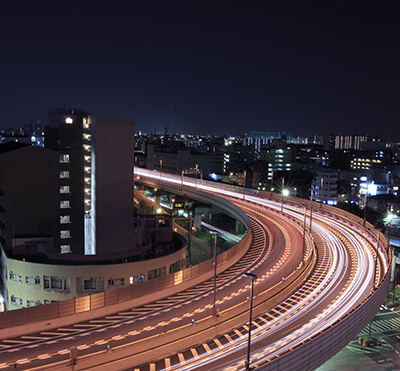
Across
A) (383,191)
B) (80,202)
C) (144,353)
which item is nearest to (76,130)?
(80,202)

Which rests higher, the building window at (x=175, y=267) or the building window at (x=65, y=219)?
the building window at (x=65, y=219)

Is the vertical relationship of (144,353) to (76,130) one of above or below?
below

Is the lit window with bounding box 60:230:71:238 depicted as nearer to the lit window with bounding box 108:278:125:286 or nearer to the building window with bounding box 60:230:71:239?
the building window with bounding box 60:230:71:239

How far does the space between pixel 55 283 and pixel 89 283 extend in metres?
1.34

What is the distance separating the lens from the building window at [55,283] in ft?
48.6

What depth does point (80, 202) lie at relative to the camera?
23062 mm

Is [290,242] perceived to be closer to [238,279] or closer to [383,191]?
[238,279]

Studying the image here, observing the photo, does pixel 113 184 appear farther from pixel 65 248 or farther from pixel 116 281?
pixel 116 281

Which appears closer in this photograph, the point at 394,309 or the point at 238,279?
the point at 238,279

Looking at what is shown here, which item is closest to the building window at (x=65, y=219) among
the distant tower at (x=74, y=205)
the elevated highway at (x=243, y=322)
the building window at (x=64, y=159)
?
the distant tower at (x=74, y=205)

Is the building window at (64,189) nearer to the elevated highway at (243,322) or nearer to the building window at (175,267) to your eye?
the building window at (175,267)

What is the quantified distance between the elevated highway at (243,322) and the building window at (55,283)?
4686mm

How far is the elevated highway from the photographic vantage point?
855cm

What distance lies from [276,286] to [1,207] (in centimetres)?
1623
